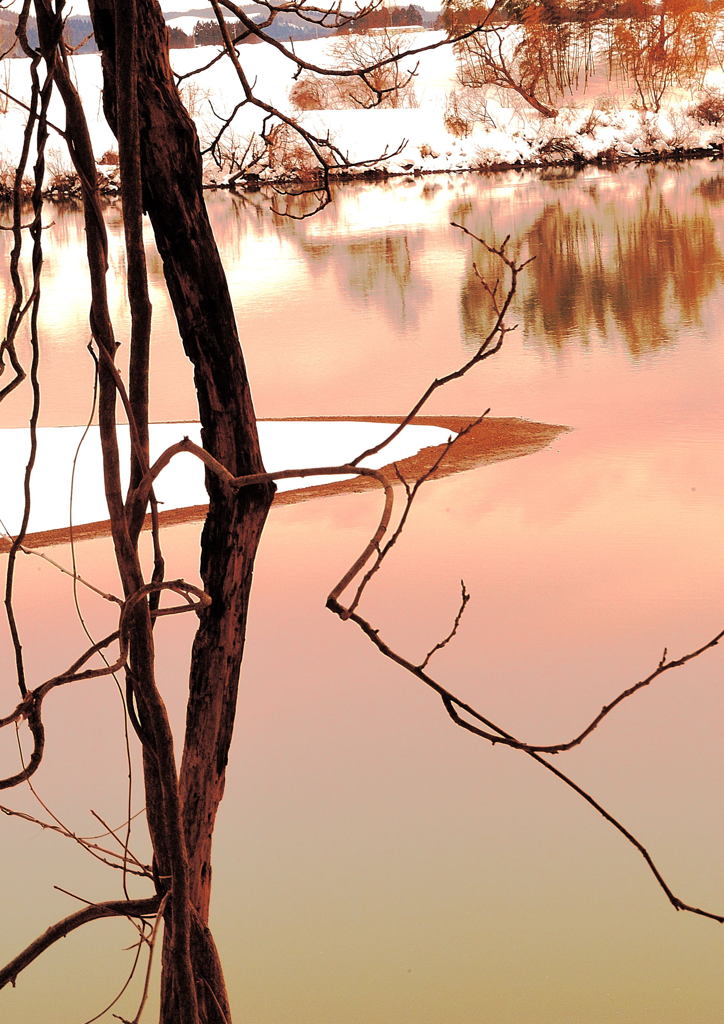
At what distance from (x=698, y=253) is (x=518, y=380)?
3.33 meters

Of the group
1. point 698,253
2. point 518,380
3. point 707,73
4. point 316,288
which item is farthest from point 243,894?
point 707,73

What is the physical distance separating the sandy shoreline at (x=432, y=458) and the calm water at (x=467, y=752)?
97 millimetres

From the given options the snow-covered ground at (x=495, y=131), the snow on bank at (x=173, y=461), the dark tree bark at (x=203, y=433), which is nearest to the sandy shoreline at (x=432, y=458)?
the snow on bank at (x=173, y=461)

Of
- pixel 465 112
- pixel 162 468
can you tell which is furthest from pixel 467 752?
pixel 465 112

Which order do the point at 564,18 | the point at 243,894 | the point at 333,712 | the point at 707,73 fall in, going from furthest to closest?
1. the point at 564,18
2. the point at 707,73
3. the point at 333,712
4. the point at 243,894

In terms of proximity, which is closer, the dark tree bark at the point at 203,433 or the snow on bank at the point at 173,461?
the dark tree bark at the point at 203,433

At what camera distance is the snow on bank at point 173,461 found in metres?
3.61

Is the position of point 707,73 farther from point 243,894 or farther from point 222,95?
point 243,894

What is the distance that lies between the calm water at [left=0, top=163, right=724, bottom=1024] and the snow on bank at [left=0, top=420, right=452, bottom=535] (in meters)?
0.28

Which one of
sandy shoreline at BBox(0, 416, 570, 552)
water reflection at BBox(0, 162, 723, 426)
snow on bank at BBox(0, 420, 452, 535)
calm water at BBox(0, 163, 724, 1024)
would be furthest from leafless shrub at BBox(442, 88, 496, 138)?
snow on bank at BBox(0, 420, 452, 535)

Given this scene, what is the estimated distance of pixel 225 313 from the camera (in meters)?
0.80

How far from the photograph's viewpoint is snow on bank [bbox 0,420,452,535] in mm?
3609

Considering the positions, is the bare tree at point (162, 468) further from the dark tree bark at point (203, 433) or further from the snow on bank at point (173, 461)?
the snow on bank at point (173, 461)

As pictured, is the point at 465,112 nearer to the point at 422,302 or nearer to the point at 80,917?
the point at 422,302
